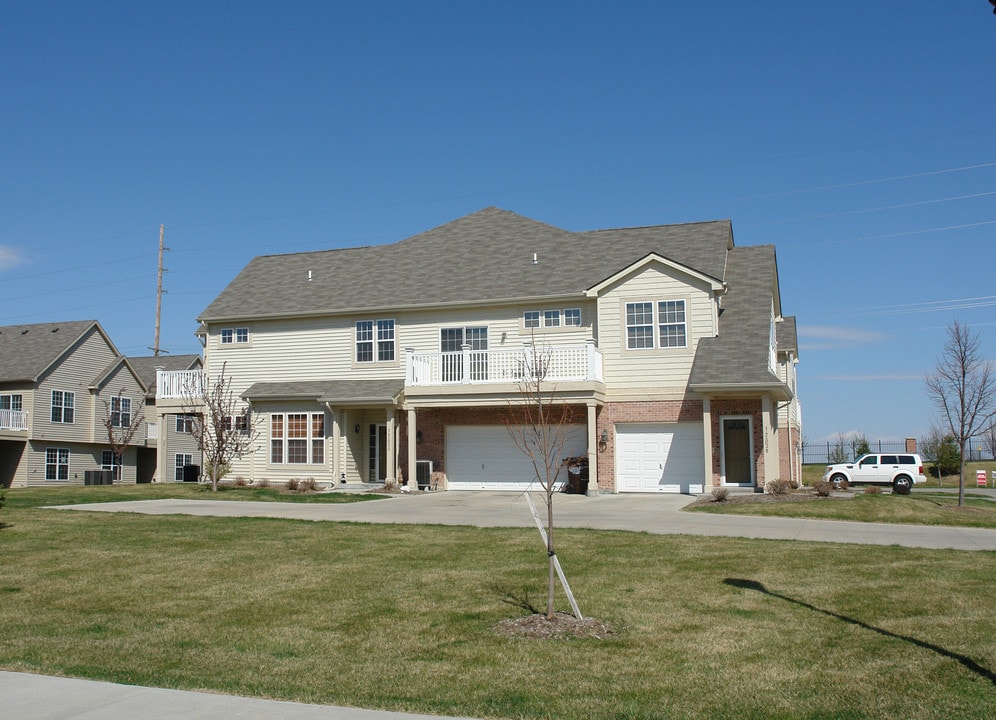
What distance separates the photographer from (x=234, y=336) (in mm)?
32875

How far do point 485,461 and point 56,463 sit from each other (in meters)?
26.8

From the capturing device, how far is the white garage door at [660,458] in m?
26.6

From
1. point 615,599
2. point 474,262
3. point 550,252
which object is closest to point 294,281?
point 474,262

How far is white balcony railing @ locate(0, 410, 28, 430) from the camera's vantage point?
4241cm


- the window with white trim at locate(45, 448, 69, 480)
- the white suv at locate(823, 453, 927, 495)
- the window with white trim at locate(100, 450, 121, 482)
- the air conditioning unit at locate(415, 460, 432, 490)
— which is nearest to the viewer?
the air conditioning unit at locate(415, 460, 432, 490)

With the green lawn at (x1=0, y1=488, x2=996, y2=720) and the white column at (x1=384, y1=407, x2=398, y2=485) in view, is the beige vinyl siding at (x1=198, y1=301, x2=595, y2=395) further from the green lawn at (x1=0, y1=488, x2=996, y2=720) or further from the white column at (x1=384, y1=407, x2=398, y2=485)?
the green lawn at (x1=0, y1=488, x2=996, y2=720)

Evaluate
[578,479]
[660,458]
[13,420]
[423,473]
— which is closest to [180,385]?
[423,473]

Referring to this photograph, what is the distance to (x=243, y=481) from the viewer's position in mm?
31156

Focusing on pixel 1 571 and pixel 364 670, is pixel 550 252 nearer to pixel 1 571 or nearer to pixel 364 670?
pixel 1 571

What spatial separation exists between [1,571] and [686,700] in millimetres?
9937

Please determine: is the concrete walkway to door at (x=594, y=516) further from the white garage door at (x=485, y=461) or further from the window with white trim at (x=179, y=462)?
the window with white trim at (x=179, y=462)

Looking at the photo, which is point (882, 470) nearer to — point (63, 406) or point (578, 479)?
point (578, 479)

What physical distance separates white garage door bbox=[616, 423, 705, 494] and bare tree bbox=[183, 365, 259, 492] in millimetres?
12903

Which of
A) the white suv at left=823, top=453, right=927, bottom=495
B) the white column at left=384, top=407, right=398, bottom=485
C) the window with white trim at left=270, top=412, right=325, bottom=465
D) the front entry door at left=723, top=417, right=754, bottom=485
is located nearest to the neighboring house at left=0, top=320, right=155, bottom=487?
the window with white trim at left=270, top=412, right=325, bottom=465
